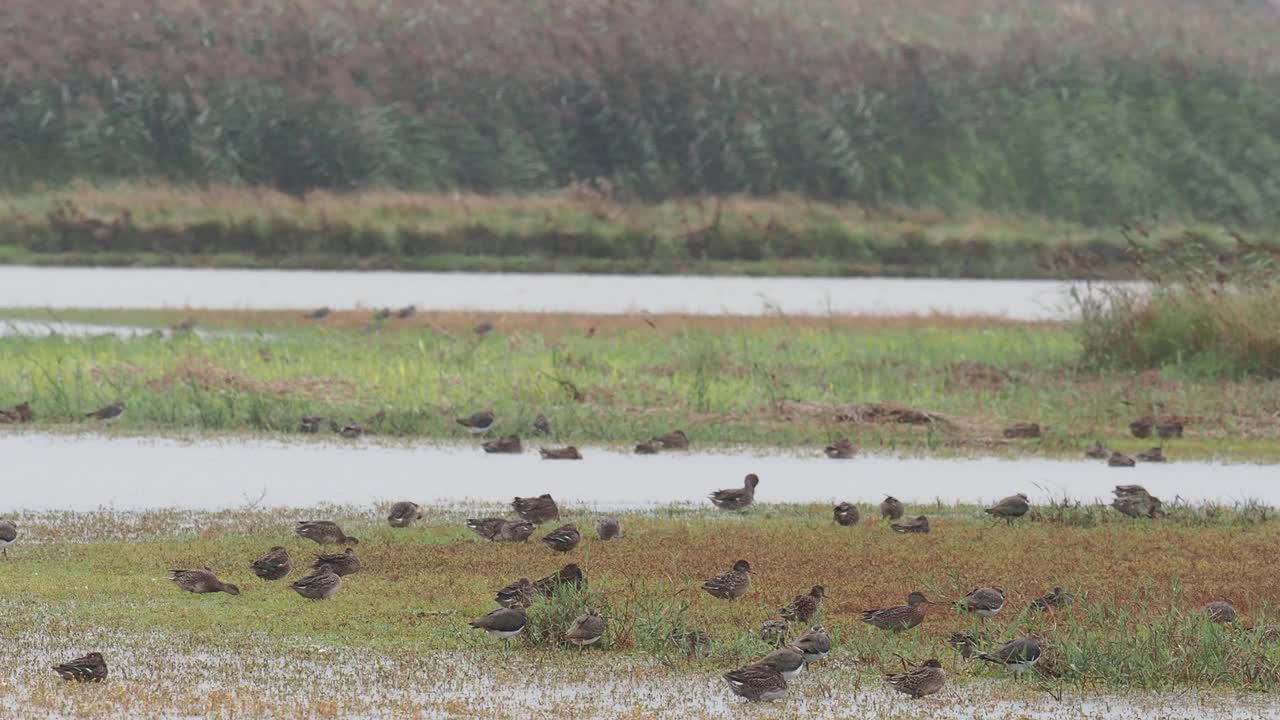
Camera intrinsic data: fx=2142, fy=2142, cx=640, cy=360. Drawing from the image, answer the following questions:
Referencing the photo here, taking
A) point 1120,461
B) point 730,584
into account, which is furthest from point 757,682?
point 1120,461

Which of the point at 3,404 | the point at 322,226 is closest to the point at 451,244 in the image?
the point at 322,226

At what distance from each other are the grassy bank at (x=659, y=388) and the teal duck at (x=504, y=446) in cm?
131

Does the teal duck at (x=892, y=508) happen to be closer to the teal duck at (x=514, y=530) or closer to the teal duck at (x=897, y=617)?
the teal duck at (x=514, y=530)

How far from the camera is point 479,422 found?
2361cm

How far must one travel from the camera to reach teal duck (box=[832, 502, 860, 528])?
1702cm

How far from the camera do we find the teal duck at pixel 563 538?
605 inches

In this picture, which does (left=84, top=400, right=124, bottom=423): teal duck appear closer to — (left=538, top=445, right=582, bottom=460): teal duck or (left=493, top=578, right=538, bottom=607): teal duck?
(left=538, top=445, right=582, bottom=460): teal duck

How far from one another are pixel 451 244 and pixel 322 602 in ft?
145

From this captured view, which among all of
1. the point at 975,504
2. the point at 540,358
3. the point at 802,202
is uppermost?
the point at 975,504

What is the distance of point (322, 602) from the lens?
533 inches

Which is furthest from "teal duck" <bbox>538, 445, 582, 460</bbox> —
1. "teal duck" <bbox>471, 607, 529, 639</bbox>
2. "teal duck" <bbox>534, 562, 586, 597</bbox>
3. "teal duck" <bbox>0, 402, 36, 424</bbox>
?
"teal duck" <bbox>471, 607, 529, 639</bbox>

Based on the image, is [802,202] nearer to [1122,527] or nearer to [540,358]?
[540,358]

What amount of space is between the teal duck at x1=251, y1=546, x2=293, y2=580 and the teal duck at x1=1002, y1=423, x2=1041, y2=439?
38.2 ft

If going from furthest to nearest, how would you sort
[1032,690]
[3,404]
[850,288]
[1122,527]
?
[850,288] < [3,404] < [1122,527] < [1032,690]
